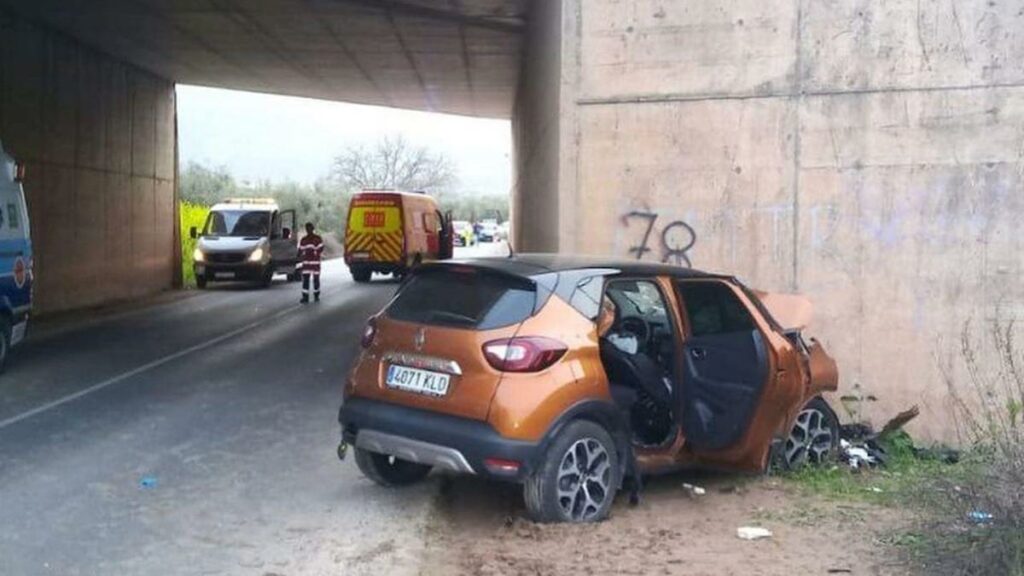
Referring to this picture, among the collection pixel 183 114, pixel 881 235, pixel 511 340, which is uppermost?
pixel 183 114

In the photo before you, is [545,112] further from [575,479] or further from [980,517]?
[980,517]

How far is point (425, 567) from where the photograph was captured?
16.7ft

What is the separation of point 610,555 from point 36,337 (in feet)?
40.6

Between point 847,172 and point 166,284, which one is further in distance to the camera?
point 166,284

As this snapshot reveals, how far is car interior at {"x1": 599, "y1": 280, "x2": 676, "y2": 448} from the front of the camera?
6.13m

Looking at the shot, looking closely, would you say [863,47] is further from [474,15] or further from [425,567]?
[474,15]

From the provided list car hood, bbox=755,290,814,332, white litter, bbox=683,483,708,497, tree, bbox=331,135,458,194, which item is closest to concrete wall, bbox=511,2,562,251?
car hood, bbox=755,290,814,332

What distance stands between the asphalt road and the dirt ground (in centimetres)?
28

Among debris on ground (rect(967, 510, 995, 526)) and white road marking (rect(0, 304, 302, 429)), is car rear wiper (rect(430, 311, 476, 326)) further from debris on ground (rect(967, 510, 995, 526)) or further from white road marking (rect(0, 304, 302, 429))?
white road marking (rect(0, 304, 302, 429))

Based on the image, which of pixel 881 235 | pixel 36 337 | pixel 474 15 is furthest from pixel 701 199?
pixel 36 337

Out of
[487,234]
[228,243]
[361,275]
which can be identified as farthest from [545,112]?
[487,234]

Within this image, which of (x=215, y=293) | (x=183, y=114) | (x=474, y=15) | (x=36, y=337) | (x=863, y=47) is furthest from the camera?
(x=183, y=114)

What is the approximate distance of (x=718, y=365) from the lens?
636 centimetres

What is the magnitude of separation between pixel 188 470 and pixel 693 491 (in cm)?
360
